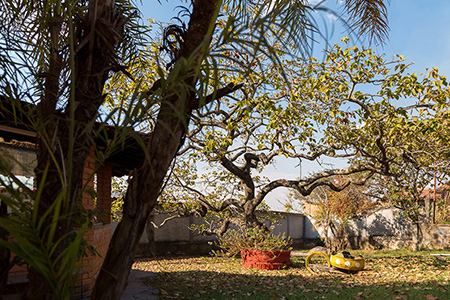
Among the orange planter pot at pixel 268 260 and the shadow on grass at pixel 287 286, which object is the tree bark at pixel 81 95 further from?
the orange planter pot at pixel 268 260

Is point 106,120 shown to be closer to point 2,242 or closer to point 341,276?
point 2,242

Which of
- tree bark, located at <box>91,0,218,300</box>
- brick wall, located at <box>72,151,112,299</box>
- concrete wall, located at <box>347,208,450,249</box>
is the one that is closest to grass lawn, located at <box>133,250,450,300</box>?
brick wall, located at <box>72,151,112,299</box>

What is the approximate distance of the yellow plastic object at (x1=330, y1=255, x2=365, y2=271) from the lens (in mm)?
9648

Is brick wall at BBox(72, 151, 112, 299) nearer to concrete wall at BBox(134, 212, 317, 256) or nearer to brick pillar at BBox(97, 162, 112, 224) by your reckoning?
brick pillar at BBox(97, 162, 112, 224)

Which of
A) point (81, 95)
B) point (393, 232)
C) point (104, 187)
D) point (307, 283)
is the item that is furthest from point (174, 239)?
point (81, 95)

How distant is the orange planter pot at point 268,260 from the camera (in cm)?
1073

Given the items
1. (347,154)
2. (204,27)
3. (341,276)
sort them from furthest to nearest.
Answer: (347,154), (341,276), (204,27)

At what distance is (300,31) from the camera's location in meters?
2.65

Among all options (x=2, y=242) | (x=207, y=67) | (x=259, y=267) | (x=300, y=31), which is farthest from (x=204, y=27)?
(x=259, y=267)

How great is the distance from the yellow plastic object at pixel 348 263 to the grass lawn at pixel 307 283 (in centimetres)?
22

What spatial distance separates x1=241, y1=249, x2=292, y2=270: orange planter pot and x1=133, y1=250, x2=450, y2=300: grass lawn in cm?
36

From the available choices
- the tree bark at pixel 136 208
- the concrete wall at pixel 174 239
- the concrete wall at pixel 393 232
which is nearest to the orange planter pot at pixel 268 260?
the concrete wall at pixel 174 239

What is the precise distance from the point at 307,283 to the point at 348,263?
80.4 inches

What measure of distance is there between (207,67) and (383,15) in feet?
16.1
